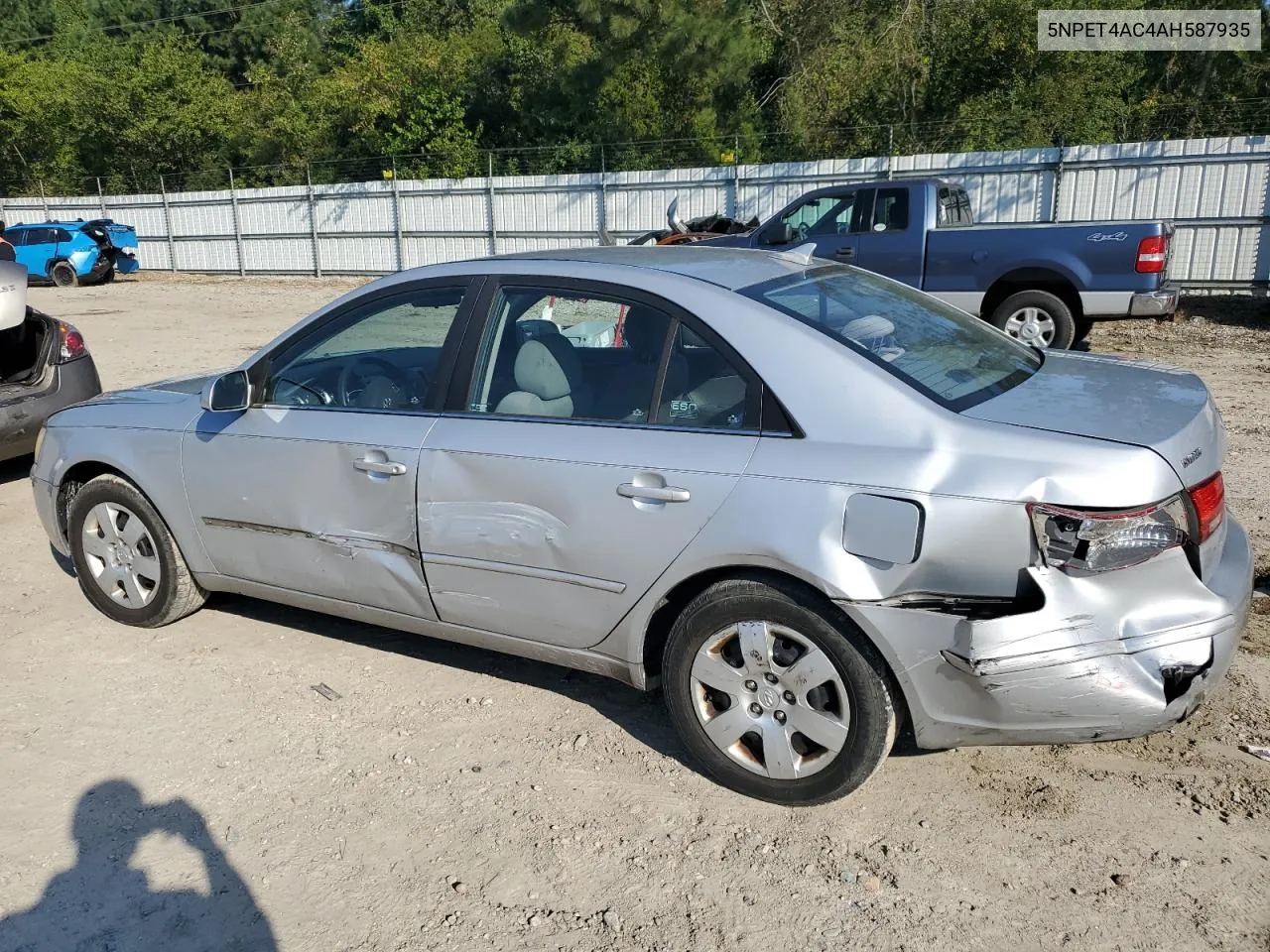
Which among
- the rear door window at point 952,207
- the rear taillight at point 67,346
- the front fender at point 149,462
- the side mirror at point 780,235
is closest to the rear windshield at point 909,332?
the front fender at point 149,462

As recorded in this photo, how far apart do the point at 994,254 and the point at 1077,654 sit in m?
8.79

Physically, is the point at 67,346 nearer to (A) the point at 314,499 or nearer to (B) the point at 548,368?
(A) the point at 314,499

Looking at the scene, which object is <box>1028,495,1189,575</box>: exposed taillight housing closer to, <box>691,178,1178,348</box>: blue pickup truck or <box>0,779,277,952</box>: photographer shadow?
<box>0,779,277,952</box>: photographer shadow

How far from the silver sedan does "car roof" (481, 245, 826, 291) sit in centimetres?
3

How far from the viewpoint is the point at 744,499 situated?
3080mm

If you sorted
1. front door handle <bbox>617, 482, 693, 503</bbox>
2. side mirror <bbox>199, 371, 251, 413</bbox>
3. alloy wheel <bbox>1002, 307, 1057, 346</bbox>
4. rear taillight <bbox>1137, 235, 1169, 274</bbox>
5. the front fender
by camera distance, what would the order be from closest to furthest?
front door handle <bbox>617, 482, 693, 503</bbox>
side mirror <bbox>199, 371, 251, 413</bbox>
the front fender
rear taillight <bbox>1137, 235, 1169, 274</bbox>
alloy wheel <bbox>1002, 307, 1057, 346</bbox>

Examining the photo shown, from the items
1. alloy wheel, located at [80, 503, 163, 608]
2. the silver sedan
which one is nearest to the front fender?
the silver sedan

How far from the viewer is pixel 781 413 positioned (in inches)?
124

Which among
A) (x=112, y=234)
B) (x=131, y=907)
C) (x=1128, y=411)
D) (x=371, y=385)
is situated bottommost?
(x=131, y=907)

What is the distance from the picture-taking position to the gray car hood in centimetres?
290

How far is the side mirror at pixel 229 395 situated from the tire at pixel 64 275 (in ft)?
82.1

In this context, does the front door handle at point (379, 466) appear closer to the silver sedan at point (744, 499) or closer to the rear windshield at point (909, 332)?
the silver sedan at point (744, 499)

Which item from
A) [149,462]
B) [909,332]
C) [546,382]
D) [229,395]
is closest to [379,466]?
[546,382]

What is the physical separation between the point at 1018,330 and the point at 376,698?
8.70 metres
